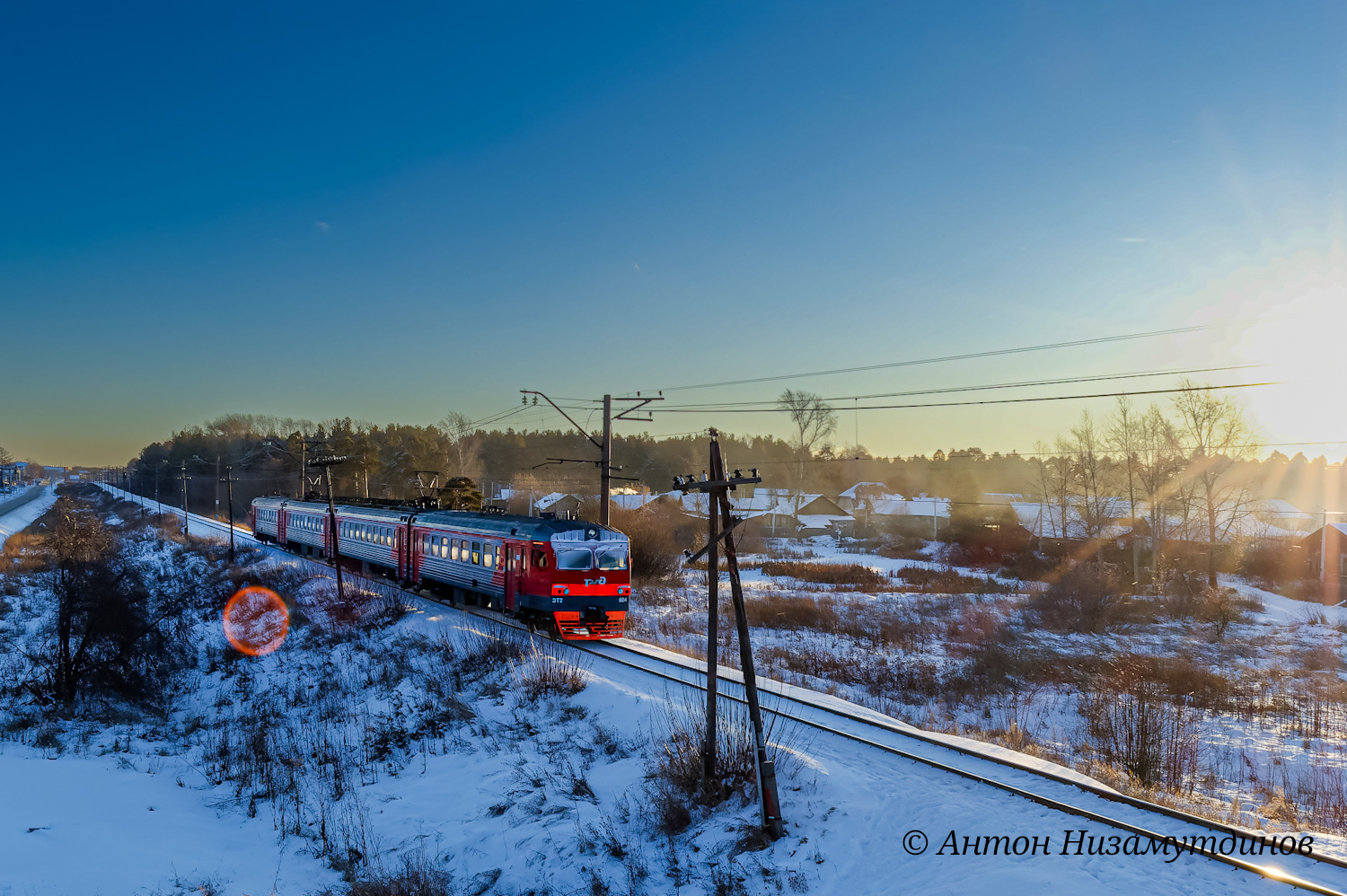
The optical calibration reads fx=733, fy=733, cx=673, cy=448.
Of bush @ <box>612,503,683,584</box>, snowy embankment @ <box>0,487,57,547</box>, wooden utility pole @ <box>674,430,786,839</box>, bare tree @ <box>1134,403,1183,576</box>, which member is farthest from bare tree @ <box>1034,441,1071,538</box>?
snowy embankment @ <box>0,487,57,547</box>

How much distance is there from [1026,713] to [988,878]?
992cm

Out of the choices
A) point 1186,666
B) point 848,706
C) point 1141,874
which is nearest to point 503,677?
point 848,706

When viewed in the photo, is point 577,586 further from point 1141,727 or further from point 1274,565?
point 1274,565

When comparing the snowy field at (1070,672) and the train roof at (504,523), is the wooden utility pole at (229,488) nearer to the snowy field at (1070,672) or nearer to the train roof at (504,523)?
the train roof at (504,523)

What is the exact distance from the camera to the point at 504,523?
65.7ft

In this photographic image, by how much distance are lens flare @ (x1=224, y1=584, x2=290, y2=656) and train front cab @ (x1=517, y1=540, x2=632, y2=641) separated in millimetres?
10877

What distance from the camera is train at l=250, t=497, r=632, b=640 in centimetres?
1792

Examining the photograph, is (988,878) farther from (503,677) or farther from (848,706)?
(503,677)

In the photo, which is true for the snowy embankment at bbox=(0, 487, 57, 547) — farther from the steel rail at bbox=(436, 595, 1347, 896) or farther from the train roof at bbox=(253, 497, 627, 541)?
the steel rail at bbox=(436, 595, 1347, 896)

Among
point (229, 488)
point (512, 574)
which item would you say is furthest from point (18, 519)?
point (512, 574)

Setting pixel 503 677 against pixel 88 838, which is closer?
pixel 88 838

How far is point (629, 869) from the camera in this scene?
835 cm

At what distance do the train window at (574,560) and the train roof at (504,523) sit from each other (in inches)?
14.8

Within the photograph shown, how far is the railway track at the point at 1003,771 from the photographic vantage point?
670 cm
